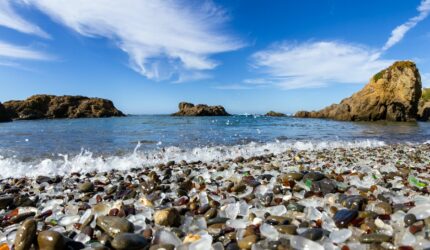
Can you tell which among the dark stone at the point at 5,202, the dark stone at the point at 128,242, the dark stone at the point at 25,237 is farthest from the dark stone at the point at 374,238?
the dark stone at the point at 5,202

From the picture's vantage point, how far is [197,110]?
92.8 m

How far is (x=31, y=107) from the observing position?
3108 inches

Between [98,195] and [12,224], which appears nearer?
[12,224]

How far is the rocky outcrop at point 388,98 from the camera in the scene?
49.4 m

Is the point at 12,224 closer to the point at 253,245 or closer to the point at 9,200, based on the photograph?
the point at 9,200

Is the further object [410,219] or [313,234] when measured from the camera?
[410,219]

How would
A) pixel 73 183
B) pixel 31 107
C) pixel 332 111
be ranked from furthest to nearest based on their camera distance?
1. pixel 31 107
2. pixel 332 111
3. pixel 73 183

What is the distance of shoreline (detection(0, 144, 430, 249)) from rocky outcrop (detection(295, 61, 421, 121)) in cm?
5082

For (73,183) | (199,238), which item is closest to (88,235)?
(199,238)

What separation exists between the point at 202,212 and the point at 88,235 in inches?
49.9

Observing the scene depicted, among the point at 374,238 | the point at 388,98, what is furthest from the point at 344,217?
the point at 388,98

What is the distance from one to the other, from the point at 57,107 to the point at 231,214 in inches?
3626

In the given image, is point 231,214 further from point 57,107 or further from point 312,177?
point 57,107

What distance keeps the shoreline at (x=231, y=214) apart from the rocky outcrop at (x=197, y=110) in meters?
88.0
